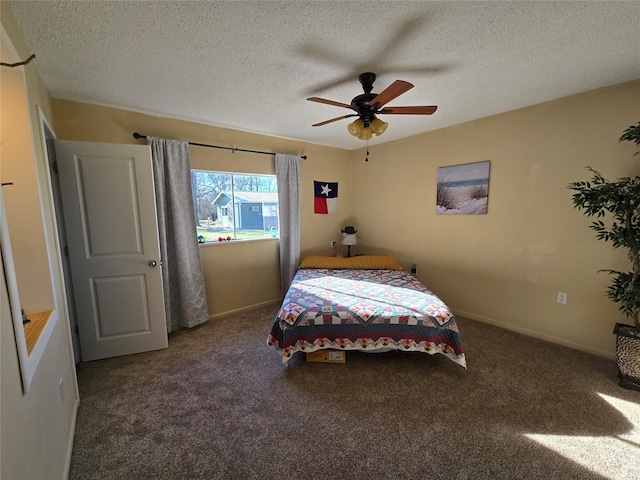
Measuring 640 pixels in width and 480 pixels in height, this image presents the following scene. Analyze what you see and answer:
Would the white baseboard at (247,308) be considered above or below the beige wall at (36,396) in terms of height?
below

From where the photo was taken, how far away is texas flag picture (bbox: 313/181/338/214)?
4168 millimetres

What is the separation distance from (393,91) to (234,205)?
2488mm

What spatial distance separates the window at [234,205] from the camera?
3309 mm

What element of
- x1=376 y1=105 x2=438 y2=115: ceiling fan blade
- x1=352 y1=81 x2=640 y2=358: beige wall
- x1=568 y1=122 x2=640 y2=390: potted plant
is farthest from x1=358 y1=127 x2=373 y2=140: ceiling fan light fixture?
x1=568 y1=122 x2=640 y2=390: potted plant

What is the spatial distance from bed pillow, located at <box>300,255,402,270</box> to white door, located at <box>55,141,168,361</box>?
1893 millimetres

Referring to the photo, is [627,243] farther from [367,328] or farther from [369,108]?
[369,108]

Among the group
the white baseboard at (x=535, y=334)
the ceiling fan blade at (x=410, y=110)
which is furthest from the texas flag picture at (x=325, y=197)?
the white baseboard at (x=535, y=334)

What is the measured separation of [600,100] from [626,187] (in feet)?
2.97

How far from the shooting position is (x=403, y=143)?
381 cm

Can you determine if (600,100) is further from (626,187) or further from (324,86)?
(324,86)

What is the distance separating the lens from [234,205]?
3.52 meters

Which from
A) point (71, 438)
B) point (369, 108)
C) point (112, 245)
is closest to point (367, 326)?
point (369, 108)

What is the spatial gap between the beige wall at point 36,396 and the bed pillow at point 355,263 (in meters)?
2.53

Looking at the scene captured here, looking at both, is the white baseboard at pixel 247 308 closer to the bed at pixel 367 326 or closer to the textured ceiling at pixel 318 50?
the bed at pixel 367 326
